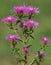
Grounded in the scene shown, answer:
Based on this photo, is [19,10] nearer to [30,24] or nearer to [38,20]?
[30,24]

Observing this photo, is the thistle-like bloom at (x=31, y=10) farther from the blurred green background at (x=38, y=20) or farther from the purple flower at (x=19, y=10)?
the blurred green background at (x=38, y=20)

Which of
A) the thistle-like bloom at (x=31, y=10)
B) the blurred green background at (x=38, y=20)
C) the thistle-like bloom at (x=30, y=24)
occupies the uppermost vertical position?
the thistle-like bloom at (x=31, y=10)

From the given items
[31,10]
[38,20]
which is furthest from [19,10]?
[38,20]

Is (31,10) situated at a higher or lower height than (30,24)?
higher

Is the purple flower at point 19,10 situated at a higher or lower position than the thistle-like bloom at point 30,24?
higher

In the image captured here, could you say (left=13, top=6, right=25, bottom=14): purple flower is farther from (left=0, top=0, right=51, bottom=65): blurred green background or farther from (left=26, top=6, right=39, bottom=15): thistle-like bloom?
(left=0, top=0, right=51, bottom=65): blurred green background

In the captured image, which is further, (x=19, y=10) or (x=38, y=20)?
(x=38, y=20)

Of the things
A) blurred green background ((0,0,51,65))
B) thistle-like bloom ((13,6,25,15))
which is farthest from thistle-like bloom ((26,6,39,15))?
blurred green background ((0,0,51,65))

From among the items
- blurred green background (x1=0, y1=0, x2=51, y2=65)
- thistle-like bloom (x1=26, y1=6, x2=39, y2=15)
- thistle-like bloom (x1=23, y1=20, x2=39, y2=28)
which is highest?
thistle-like bloom (x1=26, y1=6, x2=39, y2=15)

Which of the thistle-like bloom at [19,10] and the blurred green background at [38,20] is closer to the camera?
the thistle-like bloom at [19,10]

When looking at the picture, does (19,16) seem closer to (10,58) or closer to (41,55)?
(41,55)

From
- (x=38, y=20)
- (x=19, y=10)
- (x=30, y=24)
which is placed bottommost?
(x=38, y=20)

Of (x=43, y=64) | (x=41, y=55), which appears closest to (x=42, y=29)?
(x=43, y=64)

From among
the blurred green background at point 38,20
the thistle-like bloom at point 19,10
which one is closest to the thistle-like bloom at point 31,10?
the thistle-like bloom at point 19,10
